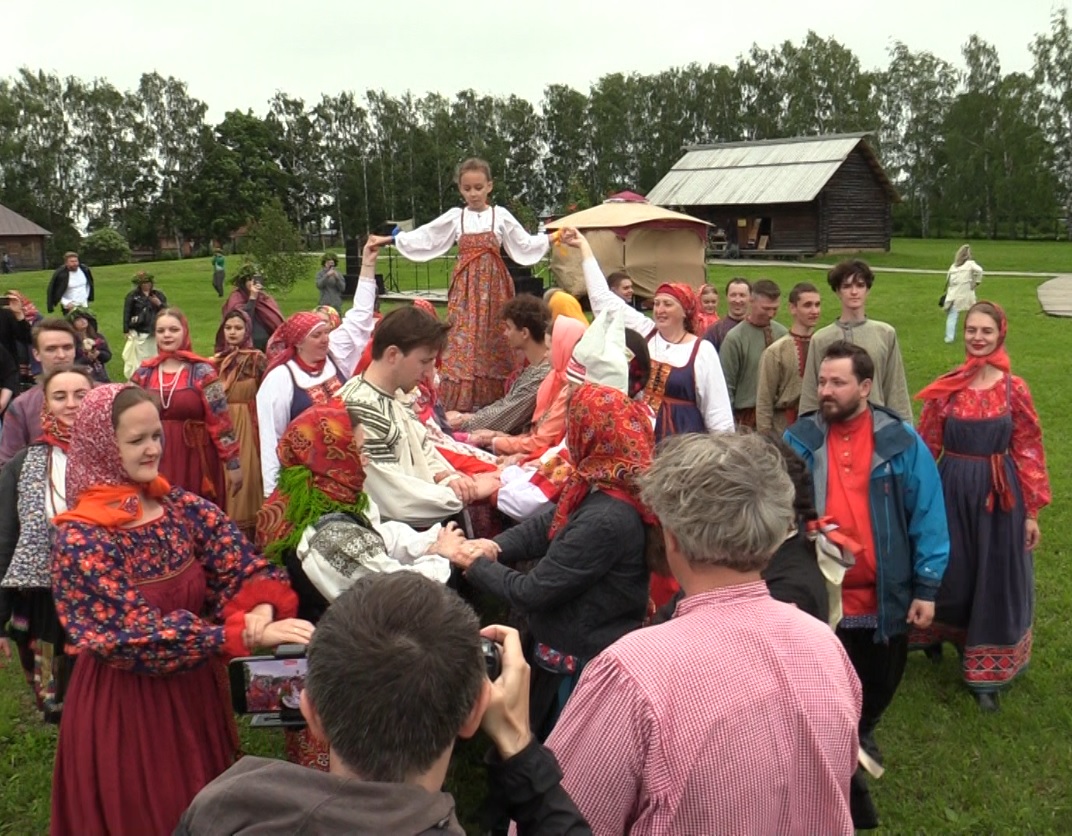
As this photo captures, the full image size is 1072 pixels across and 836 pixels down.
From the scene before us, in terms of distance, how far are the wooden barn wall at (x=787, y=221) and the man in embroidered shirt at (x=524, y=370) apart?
34.3 m

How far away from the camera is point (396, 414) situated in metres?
3.97

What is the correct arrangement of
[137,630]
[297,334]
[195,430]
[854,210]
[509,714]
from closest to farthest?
[509,714] → [137,630] → [297,334] → [195,430] → [854,210]

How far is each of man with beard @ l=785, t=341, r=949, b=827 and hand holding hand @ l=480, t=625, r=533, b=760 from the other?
238 centimetres

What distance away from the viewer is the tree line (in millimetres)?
55156

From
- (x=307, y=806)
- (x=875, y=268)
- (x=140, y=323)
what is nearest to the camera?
(x=307, y=806)

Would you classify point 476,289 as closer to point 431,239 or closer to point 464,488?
point 431,239

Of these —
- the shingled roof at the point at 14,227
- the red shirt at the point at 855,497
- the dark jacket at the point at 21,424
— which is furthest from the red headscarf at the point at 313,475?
the shingled roof at the point at 14,227

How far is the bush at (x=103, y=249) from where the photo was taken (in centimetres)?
4400

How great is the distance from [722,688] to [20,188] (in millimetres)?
64685

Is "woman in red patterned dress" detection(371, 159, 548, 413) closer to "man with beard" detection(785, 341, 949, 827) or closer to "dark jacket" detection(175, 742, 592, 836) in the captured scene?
"man with beard" detection(785, 341, 949, 827)

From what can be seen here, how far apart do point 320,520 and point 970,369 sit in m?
3.53

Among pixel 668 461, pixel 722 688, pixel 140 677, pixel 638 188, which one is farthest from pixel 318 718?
pixel 638 188

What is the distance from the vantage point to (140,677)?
9.00 feet

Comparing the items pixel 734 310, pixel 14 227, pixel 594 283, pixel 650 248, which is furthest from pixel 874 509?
pixel 14 227
